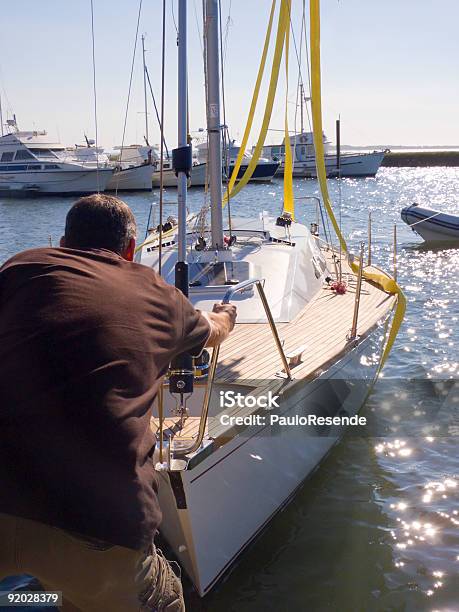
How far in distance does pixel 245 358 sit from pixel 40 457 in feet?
12.1

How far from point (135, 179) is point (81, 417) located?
43.1 metres

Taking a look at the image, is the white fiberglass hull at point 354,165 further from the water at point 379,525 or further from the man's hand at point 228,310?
the man's hand at point 228,310

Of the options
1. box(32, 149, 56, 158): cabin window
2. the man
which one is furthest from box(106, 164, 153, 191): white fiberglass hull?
the man

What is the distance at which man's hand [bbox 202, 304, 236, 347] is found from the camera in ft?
8.96

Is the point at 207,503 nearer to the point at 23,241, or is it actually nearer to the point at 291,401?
the point at 291,401

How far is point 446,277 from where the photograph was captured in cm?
1513

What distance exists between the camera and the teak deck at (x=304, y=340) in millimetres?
5230

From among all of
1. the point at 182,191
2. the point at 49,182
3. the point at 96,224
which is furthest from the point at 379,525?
the point at 49,182

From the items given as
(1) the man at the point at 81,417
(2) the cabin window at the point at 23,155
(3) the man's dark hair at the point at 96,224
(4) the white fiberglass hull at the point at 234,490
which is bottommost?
(4) the white fiberglass hull at the point at 234,490

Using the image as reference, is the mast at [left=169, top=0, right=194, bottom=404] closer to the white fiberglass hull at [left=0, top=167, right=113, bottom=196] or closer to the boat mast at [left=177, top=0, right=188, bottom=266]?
the boat mast at [left=177, top=0, right=188, bottom=266]

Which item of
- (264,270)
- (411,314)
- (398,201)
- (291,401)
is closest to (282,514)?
(291,401)

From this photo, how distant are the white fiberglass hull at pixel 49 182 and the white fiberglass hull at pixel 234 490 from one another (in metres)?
38.0

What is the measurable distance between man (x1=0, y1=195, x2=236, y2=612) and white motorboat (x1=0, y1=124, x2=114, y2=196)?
40.2 m

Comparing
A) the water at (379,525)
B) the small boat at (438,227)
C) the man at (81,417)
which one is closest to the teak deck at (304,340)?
the water at (379,525)
